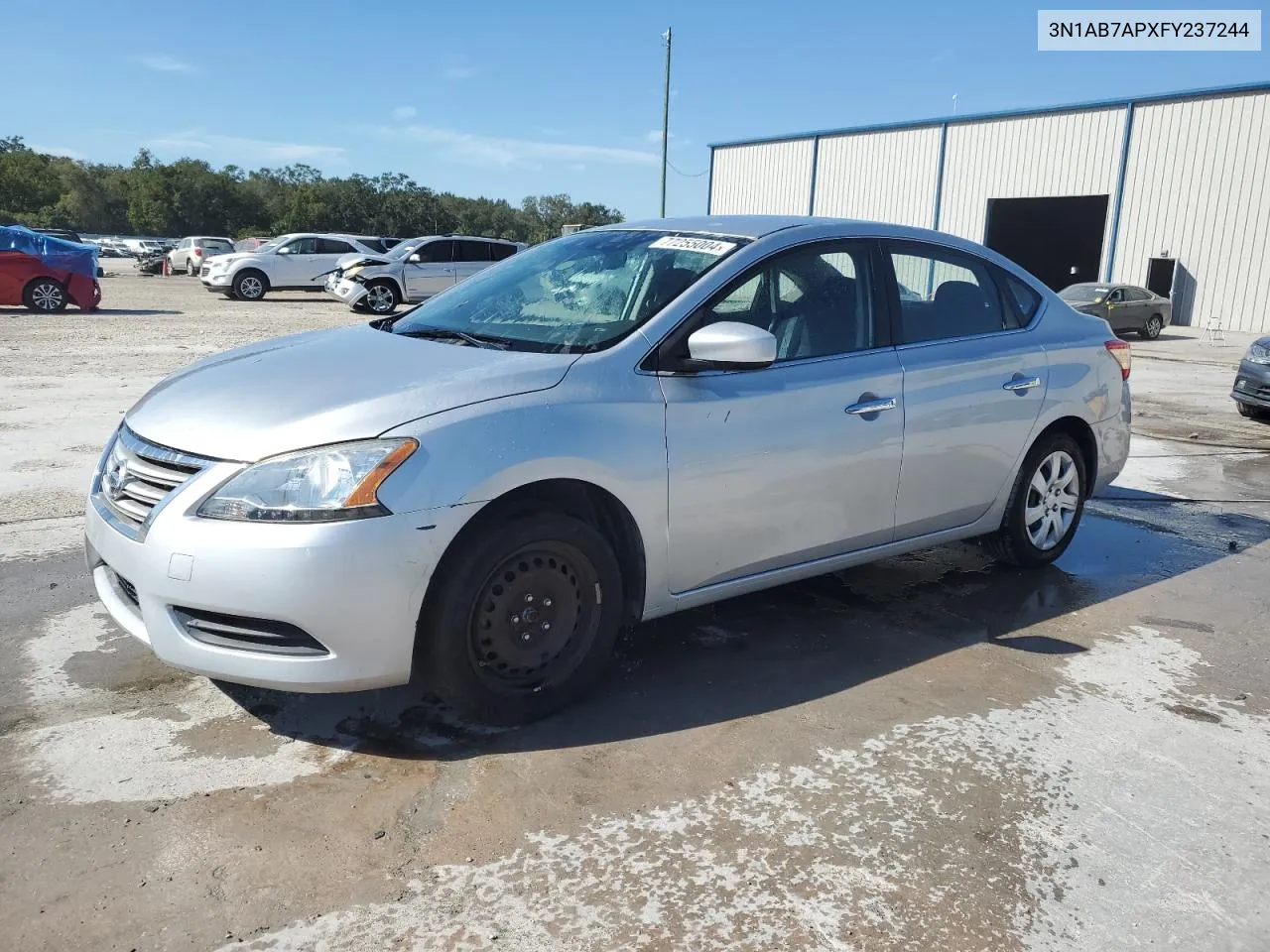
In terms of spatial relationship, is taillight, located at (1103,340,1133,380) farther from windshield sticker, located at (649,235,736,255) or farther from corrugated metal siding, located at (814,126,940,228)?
corrugated metal siding, located at (814,126,940,228)

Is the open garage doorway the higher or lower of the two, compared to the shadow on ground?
higher

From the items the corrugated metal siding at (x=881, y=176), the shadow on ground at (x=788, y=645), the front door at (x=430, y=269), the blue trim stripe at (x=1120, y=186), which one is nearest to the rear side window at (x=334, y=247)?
the front door at (x=430, y=269)

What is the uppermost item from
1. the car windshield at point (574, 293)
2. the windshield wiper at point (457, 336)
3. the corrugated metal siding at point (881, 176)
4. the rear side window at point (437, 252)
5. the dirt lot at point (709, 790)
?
the corrugated metal siding at point (881, 176)

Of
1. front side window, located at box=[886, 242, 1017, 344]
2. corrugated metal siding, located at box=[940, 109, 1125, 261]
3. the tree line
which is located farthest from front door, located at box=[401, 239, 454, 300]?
the tree line

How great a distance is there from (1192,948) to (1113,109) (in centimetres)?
3206

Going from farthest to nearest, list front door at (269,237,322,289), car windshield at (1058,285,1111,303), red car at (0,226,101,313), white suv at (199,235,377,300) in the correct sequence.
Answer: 1. front door at (269,237,322,289)
2. white suv at (199,235,377,300)
3. car windshield at (1058,285,1111,303)
4. red car at (0,226,101,313)

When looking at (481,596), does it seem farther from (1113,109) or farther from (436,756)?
(1113,109)

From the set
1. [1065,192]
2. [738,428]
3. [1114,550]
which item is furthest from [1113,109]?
[738,428]

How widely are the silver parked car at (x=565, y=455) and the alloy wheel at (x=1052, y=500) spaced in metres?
0.18

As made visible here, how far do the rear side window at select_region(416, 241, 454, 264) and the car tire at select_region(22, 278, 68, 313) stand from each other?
22.9ft

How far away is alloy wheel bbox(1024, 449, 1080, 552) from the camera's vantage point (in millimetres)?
5039

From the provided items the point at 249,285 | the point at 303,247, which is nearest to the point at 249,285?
the point at 249,285

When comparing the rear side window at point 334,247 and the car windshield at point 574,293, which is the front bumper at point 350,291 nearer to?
the rear side window at point 334,247

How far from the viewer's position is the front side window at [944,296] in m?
4.44
